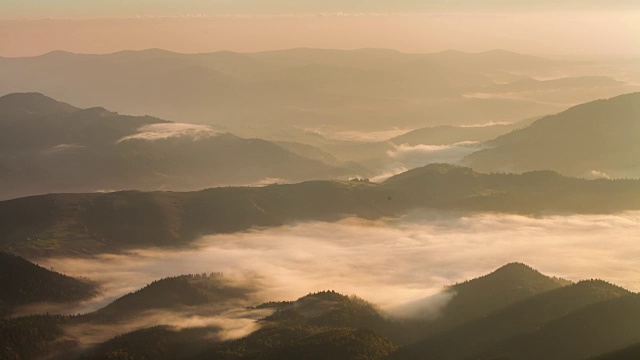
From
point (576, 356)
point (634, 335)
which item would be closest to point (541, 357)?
point (576, 356)

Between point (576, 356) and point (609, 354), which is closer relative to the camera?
point (609, 354)

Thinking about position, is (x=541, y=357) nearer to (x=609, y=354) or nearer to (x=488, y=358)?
(x=488, y=358)

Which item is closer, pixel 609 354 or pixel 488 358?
pixel 609 354

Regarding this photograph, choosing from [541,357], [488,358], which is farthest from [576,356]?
[488,358]

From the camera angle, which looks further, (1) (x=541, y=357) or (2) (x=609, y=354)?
(1) (x=541, y=357)

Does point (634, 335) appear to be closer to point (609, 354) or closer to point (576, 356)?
point (576, 356)

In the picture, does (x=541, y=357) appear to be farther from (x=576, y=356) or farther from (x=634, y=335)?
(x=634, y=335)
